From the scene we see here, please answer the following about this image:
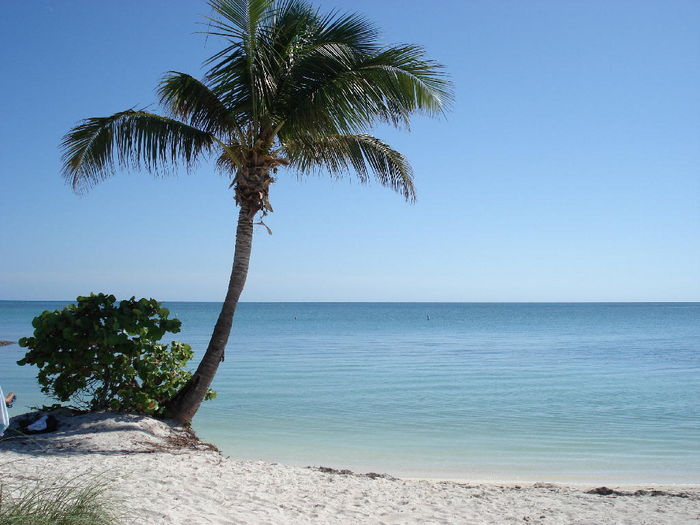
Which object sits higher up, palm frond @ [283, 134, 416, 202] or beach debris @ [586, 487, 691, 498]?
palm frond @ [283, 134, 416, 202]

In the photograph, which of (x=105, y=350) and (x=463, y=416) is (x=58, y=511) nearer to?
(x=105, y=350)

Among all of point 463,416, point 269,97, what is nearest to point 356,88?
point 269,97

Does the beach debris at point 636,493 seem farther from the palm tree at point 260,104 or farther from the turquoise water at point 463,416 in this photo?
the palm tree at point 260,104

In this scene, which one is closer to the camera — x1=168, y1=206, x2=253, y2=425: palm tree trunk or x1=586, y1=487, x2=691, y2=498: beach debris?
x1=586, y1=487, x2=691, y2=498: beach debris

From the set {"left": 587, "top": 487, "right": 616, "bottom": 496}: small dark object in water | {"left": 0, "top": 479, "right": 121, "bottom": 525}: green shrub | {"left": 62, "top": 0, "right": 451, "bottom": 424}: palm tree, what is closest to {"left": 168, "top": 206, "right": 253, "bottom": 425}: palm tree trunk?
{"left": 62, "top": 0, "right": 451, "bottom": 424}: palm tree

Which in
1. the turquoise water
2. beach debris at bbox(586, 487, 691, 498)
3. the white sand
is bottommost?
the turquoise water

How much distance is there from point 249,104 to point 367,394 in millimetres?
8999

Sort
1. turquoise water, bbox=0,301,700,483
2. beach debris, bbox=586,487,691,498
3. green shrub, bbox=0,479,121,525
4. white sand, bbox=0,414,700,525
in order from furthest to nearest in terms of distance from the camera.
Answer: turquoise water, bbox=0,301,700,483 → beach debris, bbox=586,487,691,498 → white sand, bbox=0,414,700,525 → green shrub, bbox=0,479,121,525

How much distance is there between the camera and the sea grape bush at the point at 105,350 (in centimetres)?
822

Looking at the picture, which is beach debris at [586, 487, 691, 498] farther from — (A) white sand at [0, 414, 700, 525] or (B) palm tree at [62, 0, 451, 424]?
(B) palm tree at [62, 0, 451, 424]

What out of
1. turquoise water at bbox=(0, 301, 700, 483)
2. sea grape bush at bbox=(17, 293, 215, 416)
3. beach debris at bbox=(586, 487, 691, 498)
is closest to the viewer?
beach debris at bbox=(586, 487, 691, 498)

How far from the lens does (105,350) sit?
329 inches

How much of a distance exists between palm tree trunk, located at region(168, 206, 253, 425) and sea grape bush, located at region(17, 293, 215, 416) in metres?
0.27

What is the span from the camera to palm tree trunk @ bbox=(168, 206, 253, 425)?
29.0ft
